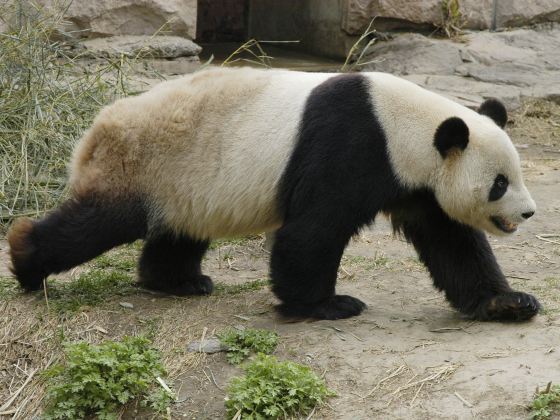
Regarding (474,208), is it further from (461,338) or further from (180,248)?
(180,248)

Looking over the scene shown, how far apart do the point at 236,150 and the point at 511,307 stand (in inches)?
65.8

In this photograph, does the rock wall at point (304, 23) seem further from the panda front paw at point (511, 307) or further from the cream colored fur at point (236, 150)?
the panda front paw at point (511, 307)

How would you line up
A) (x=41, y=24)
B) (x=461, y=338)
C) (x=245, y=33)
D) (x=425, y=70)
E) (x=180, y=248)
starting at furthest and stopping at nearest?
1. (x=245, y=33)
2. (x=425, y=70)
3. (x=41, y=24)
4. (x=180, y=248)
5. (x=461, y=338)

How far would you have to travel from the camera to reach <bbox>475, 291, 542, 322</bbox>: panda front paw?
4742 millimetres

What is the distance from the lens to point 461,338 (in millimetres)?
4691

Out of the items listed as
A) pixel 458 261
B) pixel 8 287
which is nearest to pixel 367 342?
pixel 458 261

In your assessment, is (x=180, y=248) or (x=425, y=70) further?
(x=425, y=70)

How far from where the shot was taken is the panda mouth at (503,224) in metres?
4.82

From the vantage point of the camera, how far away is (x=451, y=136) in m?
4.63

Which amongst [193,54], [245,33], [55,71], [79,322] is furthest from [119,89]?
[245,33]

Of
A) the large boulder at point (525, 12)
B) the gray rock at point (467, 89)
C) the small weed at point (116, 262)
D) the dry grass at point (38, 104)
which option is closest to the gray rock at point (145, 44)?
the dry grass at point (38, 104)

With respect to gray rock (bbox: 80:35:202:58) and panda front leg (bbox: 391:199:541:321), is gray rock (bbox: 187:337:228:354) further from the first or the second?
gray rock (bbox: 80:35:202:58)

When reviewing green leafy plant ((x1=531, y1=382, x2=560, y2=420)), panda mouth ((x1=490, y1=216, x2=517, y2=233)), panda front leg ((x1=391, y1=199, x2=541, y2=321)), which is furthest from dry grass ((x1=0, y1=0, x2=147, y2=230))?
green leafy plant ((x1=531, y1=382, x2=560, y2=420))

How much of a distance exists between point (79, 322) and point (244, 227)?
1041 millimetres
